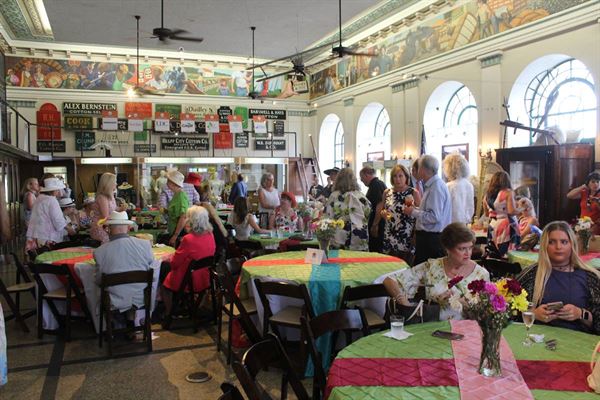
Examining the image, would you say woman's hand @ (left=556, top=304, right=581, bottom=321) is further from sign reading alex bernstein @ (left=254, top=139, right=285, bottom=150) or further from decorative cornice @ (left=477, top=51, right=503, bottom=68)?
sign reading alex bernstein @ (left=254, top=139, right=285, bottom=150)

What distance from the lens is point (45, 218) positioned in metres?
6.56

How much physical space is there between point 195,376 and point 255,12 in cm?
1042

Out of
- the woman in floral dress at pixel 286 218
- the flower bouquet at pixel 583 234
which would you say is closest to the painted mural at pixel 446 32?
the woman in floral dress at pixel 286 218

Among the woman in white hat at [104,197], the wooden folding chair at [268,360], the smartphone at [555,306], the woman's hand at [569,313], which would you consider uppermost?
the woman in white hat at [104,197]

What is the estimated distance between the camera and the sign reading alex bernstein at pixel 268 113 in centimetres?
1928

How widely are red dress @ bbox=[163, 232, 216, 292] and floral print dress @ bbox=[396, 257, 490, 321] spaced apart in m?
2.78

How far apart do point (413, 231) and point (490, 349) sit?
11.1ft

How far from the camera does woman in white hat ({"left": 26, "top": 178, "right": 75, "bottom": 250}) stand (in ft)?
21.3

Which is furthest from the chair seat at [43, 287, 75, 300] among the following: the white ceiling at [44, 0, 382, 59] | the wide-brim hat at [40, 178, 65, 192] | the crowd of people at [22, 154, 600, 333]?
the white ceiling at [44, 0, 382, 59]

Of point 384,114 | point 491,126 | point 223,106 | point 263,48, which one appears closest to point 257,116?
point 223,106

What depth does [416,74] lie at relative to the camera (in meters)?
13.8

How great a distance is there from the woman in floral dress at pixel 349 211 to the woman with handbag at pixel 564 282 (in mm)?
2548

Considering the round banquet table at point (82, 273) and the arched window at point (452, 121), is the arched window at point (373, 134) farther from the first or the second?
the round banquet table at point (82, 273)

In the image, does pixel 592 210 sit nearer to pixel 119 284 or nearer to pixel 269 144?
pixel 119 284
